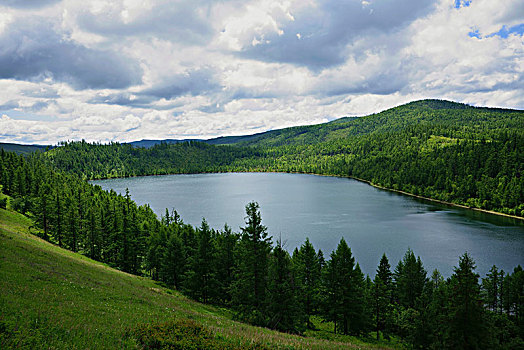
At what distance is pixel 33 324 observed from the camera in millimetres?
12953

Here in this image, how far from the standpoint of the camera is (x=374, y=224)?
96.9 metres

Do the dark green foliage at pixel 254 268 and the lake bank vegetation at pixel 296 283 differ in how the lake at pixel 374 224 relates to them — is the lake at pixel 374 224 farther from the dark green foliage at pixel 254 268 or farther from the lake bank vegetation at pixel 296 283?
the dark green foliage at pixel 254 268

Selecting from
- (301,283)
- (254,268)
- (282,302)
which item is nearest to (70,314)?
(254,268)

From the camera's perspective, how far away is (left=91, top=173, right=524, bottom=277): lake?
228 ft

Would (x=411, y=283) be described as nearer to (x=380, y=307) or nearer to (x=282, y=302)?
(x=380, y=307)

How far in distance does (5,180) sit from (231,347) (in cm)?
11097

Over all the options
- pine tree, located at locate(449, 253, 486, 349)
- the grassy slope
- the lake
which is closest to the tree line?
pine tree, located at locate(449, 253, 486, 349)

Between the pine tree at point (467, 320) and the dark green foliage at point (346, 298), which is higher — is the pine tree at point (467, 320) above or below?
above

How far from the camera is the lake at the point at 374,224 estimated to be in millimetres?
69625

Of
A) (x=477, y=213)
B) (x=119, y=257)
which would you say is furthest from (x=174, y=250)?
(x=477, y=213)

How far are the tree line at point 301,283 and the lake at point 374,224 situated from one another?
46.5ft

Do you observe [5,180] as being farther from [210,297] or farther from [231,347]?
[231,347]

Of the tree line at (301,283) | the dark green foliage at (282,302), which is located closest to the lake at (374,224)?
the tree line at (301,283)

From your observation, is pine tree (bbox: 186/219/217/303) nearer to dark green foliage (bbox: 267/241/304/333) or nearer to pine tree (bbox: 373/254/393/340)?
dark green foliage (bbox: 267/241/304/333)
